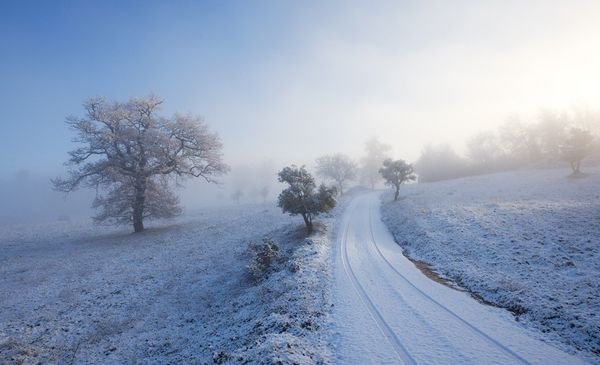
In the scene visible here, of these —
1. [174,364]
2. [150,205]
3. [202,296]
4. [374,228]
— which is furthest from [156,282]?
[374,228]

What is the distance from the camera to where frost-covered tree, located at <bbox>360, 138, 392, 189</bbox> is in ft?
359

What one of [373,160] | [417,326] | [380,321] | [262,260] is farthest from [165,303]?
[373,160]

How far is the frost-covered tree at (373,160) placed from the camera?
359 feet

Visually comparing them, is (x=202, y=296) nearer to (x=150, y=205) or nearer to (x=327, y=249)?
(x=327, y=249)

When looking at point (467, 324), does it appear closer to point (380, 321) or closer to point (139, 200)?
point (380, 321)

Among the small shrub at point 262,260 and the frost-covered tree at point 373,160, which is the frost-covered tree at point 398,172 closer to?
the small shrub at point 262,260

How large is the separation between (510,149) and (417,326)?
330ft

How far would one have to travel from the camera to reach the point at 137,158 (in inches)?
1404

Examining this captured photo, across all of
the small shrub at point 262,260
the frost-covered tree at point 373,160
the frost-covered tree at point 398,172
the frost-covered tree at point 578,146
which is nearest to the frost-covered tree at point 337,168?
the frost-covered tree at point 373,160

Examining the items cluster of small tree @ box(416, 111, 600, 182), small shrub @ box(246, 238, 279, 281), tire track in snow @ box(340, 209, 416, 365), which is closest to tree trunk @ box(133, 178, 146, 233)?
small shrub @ box(246, 238, 279, 281)

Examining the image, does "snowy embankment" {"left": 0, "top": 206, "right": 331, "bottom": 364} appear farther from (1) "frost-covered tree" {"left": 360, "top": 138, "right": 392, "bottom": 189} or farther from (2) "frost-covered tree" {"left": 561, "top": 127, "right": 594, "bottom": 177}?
(1) "frost-covered tree" {"left": 360, "top": 138, "right": 392, "bottom": 189}

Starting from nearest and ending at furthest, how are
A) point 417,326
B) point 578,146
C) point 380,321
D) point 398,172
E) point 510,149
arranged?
point 417,326
point 380,321
point 578,146
point 398,172
point 510,149

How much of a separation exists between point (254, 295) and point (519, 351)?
1257cm

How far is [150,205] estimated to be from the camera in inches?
1439
